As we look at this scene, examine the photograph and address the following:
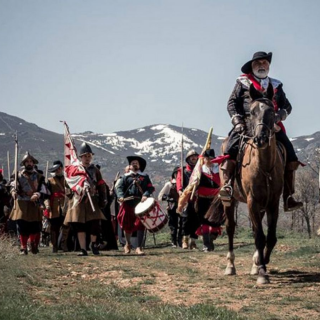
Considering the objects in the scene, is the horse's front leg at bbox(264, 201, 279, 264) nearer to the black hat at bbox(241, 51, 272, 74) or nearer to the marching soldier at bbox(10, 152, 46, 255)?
the black hat at bbox(241, 51, 272, 74)

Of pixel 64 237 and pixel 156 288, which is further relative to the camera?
pixel 64 237

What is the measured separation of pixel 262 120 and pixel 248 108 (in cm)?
115

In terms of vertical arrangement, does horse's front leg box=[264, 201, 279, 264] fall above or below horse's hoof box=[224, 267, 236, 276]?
above

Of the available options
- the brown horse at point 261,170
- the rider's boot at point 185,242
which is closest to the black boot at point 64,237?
the rider's boot at point 185,242

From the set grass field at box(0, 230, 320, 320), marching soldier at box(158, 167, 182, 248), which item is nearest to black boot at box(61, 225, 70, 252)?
marching soldier at box(158, 167, 182, 248)

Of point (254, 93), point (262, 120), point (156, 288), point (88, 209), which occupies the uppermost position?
point (254, 93)

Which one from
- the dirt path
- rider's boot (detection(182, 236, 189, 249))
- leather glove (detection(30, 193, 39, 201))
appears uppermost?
leather glove (detection(30, 193, 39, 201))

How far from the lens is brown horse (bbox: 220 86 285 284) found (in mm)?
9633

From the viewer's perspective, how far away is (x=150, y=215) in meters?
16.6

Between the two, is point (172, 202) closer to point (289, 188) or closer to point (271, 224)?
point (289, 188)

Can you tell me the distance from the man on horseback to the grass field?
1.36m

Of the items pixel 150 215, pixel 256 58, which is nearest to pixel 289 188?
pixel 256 58

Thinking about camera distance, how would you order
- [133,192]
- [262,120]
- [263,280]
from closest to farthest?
[262,120]
[263,280]
[133,192]

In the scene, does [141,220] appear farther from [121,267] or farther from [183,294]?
[183,294]
